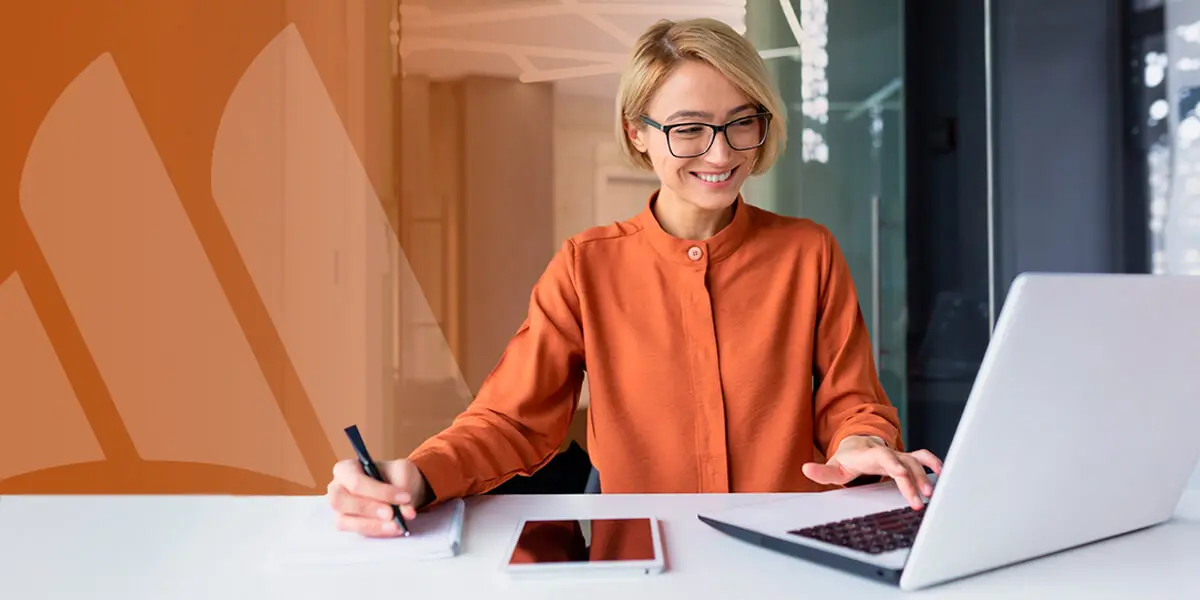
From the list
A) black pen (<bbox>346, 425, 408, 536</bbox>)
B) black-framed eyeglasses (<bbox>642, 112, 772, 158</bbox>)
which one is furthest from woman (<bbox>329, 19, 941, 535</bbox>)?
black pen (<bbox>346, 425, 408, 536</bbox>)

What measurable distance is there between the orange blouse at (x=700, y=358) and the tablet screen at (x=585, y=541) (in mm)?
501

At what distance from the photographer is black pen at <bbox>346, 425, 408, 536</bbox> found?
88 centimetres

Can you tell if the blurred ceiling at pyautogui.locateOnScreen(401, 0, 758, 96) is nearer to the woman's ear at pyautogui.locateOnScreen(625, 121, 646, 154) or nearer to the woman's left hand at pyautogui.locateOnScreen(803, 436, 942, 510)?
the woman's ear at pyautogui.locateOnScreen(625, 121, 646, 154)

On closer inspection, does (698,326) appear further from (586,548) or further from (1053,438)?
(1053,438)

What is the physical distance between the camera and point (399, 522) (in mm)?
891

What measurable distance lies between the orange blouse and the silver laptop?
1.94 ft

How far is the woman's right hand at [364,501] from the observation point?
875mm

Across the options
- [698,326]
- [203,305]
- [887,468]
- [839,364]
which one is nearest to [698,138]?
[698,326]

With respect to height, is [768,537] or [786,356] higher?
[786,356]

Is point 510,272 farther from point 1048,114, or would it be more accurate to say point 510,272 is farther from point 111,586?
point 111,586

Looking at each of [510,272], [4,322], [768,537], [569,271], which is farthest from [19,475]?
[768,537]

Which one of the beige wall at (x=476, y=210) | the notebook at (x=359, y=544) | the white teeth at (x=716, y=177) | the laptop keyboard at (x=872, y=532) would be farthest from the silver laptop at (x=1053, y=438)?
the beige wall at (x=476, y=210)

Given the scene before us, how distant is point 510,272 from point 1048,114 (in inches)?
70.9

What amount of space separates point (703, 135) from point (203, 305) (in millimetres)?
1966
